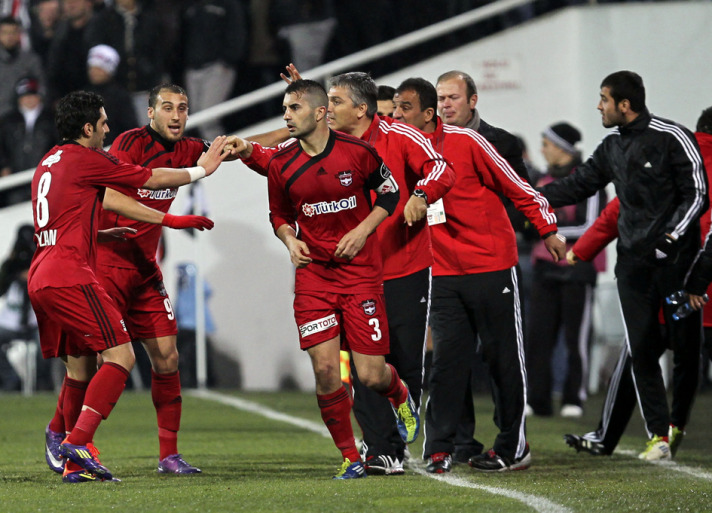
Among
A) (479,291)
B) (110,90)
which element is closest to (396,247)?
(479,291)

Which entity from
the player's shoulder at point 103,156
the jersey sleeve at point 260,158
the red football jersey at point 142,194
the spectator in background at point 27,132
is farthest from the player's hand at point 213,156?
the spectator in background at point 27,132

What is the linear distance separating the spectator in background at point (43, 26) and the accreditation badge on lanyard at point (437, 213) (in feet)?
28.4

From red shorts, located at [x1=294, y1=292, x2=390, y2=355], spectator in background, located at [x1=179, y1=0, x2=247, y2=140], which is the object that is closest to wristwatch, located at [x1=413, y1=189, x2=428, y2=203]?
red shorts, located at [x1=294, y1=292, x2=390, y2=355]

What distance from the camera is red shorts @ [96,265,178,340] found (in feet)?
21.0

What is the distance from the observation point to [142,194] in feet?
21.1

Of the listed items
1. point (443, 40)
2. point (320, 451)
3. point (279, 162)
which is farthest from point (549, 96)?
point (279, 162)

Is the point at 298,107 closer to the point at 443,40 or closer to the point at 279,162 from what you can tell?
the point at 279,162

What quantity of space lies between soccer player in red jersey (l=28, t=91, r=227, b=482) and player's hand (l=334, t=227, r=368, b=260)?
0.64 meters

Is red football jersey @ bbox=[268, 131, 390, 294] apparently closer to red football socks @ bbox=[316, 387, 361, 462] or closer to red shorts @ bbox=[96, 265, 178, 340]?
red football socks @ bbox=[316, 387, 361, 462]

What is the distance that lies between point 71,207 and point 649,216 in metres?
3.06

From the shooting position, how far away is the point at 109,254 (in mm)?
6430

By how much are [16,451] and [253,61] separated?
6.72 m

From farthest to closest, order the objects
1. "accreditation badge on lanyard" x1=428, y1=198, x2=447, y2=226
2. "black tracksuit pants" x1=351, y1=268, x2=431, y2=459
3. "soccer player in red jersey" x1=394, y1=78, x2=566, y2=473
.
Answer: "accreditation badge on lanyard" x1=428, y1=198, x2=447, y2=226, "soccer player in red jersey" x1=394, y1=78, x2=566, y2=473, "black tracksuit pants" x1=351, y1=268, x2=431, y2=459

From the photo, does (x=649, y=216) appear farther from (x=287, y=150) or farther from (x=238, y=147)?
(x=238, y=147)
